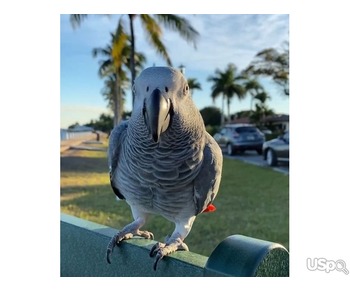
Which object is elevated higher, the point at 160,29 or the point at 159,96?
the point at 160,29

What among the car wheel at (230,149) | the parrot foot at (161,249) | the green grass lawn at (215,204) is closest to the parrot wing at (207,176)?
the parrot foot at (161,249)

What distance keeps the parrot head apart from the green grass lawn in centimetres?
138

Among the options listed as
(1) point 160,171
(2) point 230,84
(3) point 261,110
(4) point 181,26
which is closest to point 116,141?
(1) point 160,171

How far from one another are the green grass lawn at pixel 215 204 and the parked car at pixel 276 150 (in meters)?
0.13

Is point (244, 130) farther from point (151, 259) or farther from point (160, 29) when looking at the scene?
point (151, 259)

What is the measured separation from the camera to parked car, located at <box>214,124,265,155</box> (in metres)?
4.96

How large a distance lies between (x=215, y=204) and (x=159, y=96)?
7.73 ft

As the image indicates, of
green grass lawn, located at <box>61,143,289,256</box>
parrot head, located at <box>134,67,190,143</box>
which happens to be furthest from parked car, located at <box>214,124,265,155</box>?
parrot head, located at <box>134,67,190,143</box>

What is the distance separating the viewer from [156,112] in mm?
746
